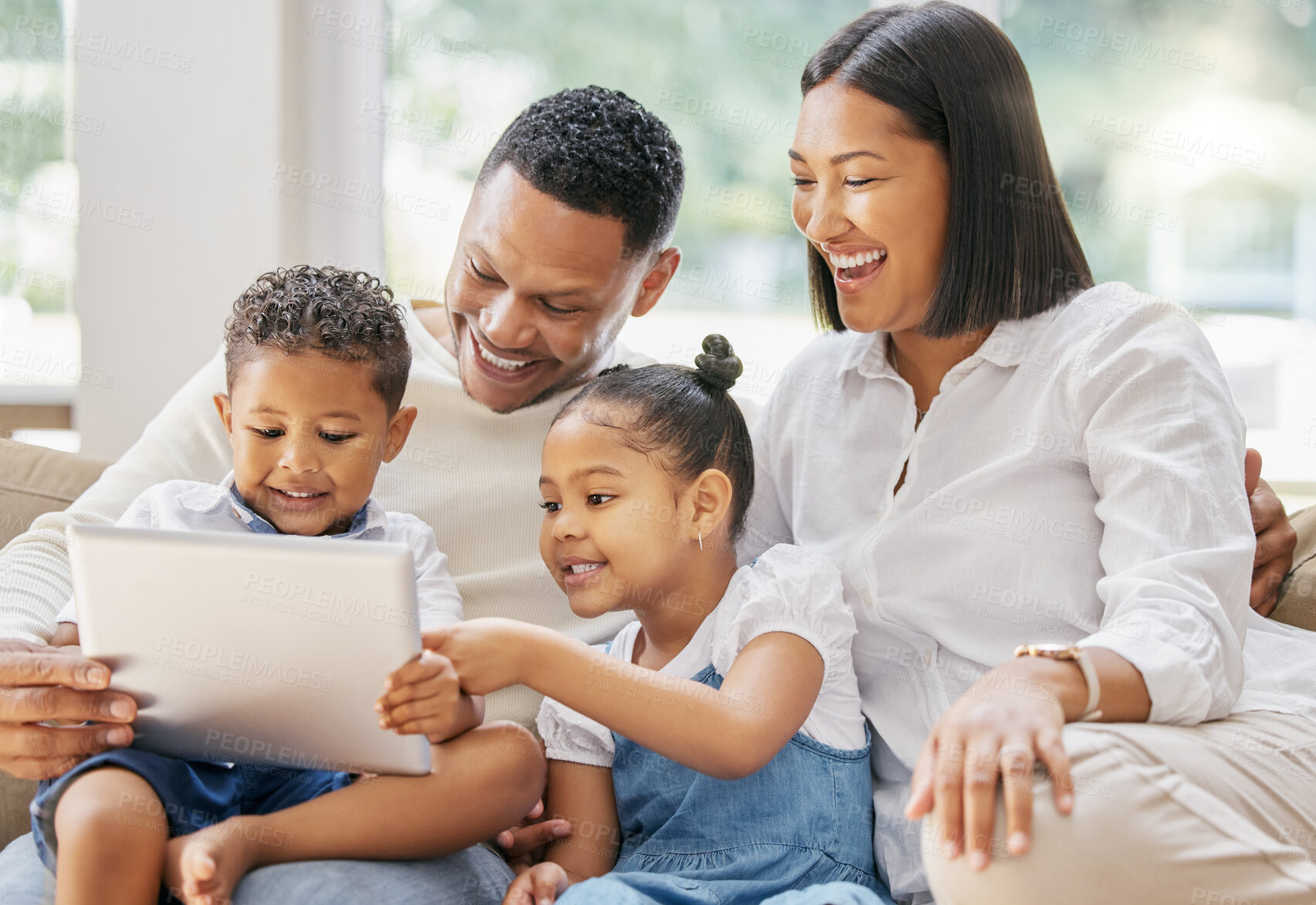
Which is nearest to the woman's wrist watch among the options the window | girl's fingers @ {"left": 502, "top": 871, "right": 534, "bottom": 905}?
girl's fingers @ {"left": 502, "top": 871, "right": 534, "bottom": 905}

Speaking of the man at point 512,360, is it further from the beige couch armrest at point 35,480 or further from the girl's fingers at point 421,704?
the girl's fingers at point 421,704

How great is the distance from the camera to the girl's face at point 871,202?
1.42 metres

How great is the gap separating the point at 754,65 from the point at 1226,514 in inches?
63.0

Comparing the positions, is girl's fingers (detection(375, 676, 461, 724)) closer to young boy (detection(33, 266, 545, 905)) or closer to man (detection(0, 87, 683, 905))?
young boy (detection(33, 266, 545, 905))

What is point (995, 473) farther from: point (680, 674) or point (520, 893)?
point (520, 893)

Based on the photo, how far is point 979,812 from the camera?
3.04ft

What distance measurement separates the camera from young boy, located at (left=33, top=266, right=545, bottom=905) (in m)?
1.06

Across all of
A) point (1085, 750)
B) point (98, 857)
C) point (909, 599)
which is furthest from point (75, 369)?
point (1085, 750)

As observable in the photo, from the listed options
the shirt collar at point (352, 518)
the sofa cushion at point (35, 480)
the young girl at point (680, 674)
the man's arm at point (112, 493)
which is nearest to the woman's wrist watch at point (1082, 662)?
the young girl at point (680, 674)

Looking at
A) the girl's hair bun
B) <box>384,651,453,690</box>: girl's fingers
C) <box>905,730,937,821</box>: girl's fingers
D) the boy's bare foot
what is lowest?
the boy's bare foot

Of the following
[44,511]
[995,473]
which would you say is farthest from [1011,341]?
[44,511]

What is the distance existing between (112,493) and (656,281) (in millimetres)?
932

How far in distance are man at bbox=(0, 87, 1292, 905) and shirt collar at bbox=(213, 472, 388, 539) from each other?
204mm

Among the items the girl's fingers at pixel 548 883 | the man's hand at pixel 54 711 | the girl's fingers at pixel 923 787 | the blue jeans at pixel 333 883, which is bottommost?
the girl's fingers at pixel 548 883
